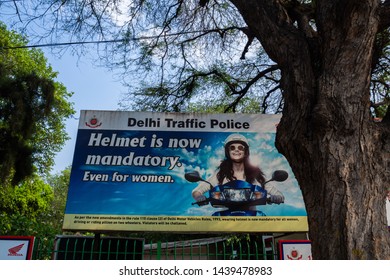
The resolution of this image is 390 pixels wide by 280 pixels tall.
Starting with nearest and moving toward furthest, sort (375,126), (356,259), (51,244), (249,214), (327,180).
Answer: (356,259)
(327,180)
(375,126)
(51,244)
(249,214)

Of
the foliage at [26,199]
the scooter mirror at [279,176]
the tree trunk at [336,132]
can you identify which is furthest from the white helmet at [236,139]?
the foliage at [26,199]

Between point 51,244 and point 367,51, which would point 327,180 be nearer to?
point 367,51

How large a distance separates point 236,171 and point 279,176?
78cm

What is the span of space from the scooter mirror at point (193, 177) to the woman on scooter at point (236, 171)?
0.11 metres

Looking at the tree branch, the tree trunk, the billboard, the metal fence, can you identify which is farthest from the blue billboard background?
the tree branch

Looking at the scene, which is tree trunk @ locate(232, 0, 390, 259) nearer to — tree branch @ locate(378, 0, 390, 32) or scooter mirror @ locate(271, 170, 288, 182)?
tree branch @ locate(378, 0, 390, 32)

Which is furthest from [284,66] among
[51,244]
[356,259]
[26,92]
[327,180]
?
[26,92]

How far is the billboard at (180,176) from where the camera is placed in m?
6.20

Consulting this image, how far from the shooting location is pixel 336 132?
10.1 feet

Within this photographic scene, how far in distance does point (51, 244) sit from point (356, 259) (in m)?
4.43

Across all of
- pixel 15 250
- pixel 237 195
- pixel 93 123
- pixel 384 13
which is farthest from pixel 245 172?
pixel 15 250

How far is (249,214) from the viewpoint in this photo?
632 cm

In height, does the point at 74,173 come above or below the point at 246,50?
below

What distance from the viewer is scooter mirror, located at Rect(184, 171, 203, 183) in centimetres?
662
